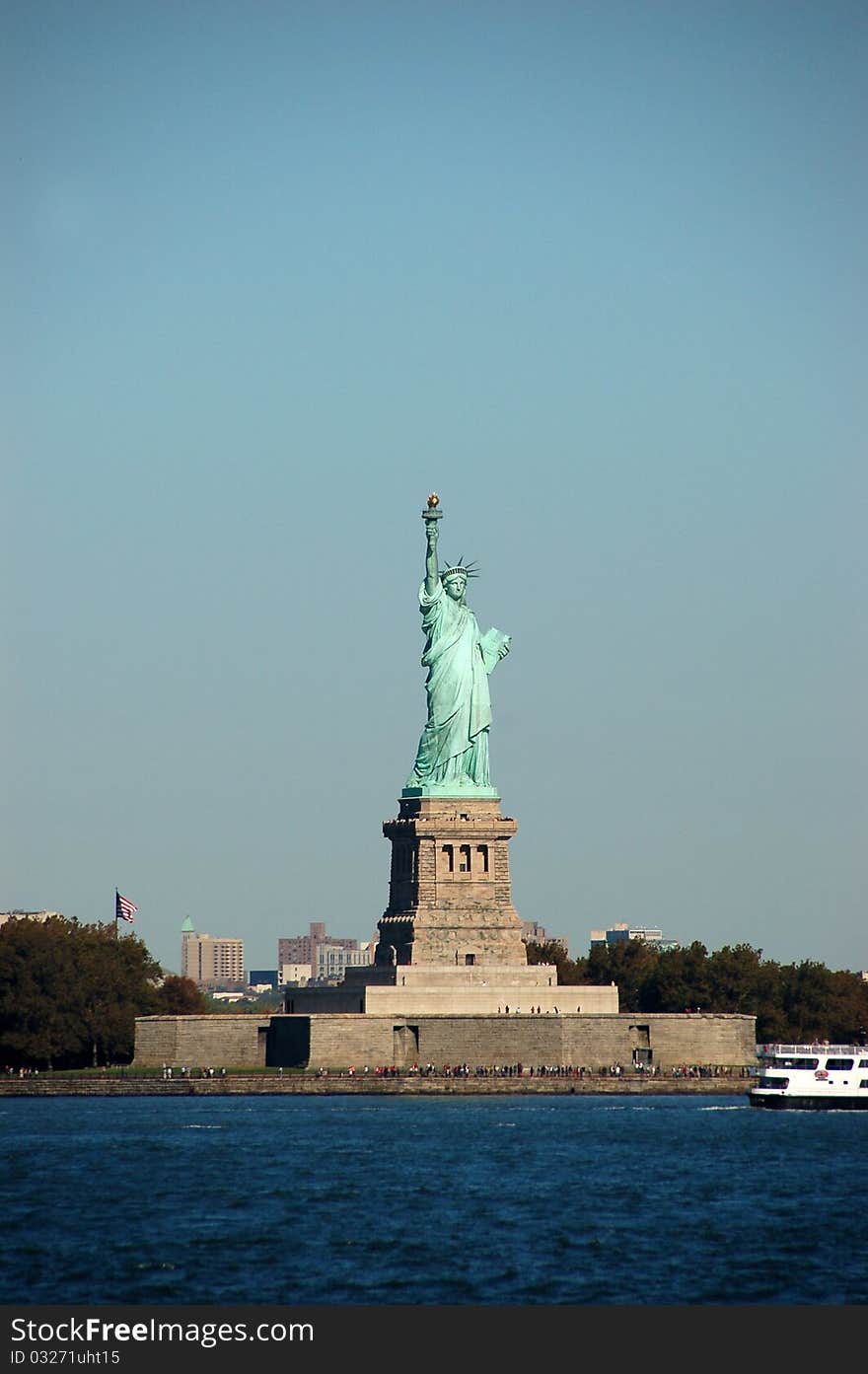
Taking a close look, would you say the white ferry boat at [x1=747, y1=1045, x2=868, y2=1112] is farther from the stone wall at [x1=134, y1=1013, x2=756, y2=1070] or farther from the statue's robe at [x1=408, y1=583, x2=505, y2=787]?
the statue's robe at [x1=408, y1=583, x2=505, y2=787]

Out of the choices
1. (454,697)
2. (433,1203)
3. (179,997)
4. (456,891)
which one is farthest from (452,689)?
(433,1203)

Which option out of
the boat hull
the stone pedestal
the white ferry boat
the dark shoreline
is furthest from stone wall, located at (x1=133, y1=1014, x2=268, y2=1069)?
the boat hull

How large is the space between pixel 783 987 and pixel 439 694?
2264 cm

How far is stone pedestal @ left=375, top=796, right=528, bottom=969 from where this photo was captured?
359ft

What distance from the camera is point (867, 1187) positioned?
7144 centimetres

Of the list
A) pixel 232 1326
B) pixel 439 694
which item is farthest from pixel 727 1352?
pixel 439 694

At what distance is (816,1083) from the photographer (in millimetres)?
95438

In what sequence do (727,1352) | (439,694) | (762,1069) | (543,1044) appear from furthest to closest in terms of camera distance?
1. (439,694)
2. (543,1044)
3. (762,1069)
4. (727,1352)

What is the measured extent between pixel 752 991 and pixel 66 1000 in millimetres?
31013

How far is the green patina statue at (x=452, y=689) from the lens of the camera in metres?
112

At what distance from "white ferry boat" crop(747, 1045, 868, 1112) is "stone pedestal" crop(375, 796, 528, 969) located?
1654cm

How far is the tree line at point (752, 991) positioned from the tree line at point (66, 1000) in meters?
19.9

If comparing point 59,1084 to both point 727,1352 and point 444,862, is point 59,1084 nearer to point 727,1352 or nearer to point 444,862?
point 444,862

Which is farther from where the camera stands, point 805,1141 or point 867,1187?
point 805,1141
